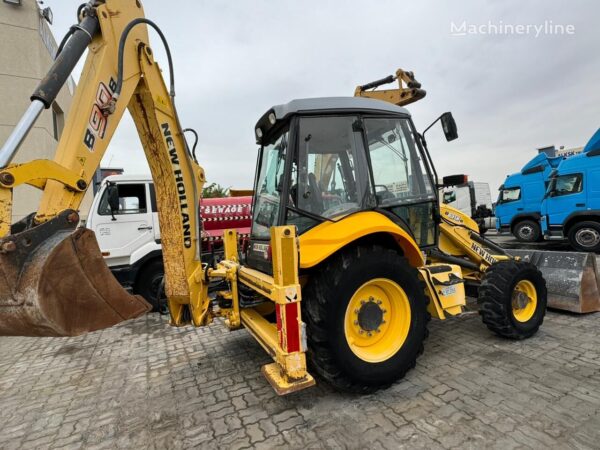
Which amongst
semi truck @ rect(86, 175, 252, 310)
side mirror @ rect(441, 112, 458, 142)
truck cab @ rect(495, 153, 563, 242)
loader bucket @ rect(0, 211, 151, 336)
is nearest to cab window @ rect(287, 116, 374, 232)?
side mirror @ rect(441, 112, 458, 142)

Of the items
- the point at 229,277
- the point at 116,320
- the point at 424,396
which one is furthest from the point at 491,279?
the point at 116,320

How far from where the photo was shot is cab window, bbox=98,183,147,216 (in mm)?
5605

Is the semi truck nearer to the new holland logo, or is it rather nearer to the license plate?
the new holland logo

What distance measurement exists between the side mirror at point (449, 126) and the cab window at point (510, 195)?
1214cm

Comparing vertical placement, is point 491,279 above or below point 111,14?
below

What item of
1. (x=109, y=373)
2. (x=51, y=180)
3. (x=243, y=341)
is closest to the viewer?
(x=51, y=180)

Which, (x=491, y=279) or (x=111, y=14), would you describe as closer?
(x=111, y=14)

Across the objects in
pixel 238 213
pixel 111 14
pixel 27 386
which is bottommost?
pixel 27 386

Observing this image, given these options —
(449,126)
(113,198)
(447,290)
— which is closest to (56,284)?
(447,290)

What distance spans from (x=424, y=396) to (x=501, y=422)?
0.53m

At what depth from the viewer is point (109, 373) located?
11.3 feet

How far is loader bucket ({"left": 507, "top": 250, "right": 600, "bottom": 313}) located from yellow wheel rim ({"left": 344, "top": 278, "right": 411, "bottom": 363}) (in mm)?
3031

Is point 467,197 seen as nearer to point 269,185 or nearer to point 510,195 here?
point 510,195

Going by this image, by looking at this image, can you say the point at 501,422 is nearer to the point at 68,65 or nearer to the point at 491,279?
the point at 491,279
